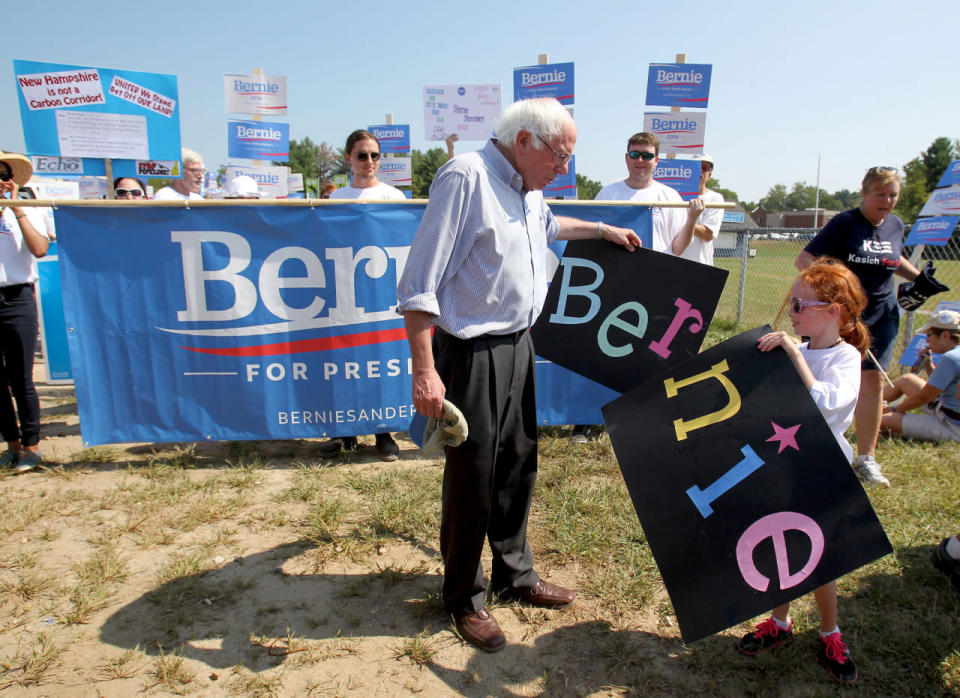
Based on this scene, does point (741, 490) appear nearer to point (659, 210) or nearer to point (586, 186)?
point (659, 210)

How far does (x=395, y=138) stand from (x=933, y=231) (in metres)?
8.53

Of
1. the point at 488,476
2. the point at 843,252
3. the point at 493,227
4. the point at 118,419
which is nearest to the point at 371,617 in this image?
the point at 488,476

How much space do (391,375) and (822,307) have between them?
9.29 ft

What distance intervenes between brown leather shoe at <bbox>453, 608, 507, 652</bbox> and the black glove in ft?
13.0

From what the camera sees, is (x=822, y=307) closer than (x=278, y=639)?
Yes

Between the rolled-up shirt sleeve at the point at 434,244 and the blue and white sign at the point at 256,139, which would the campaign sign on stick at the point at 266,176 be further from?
the rolled-up shirt sleeve at the point at 434,244

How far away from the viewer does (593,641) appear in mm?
2473

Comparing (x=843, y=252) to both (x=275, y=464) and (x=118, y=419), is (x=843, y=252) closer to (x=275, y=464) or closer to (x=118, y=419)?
(x=275, y=464)

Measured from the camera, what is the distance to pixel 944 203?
5914mm

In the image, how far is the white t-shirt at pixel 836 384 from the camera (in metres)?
2.07

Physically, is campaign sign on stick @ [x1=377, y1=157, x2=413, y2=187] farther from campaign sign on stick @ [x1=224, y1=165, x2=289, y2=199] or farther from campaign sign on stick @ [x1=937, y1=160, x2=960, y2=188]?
campaign sign on stick @ [x1=937, y1=160, x2=960, y2=188]

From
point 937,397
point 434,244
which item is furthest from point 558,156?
point 937,397

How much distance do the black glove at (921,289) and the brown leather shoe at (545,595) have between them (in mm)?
3568

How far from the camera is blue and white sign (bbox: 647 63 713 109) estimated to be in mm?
7238
